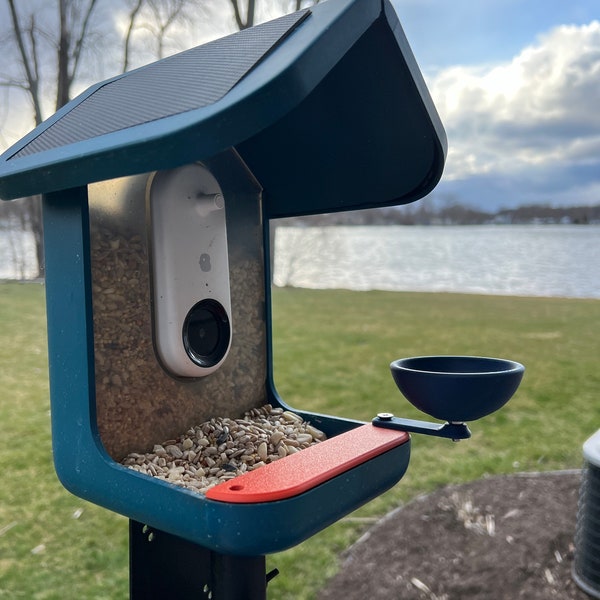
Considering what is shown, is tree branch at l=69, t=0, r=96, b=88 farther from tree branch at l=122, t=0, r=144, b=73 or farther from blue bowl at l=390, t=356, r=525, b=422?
blue bowl at l=390, t=356, r=525, b=422

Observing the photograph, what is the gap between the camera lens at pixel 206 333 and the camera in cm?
124

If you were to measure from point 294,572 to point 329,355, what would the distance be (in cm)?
293

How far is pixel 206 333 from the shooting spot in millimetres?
1280

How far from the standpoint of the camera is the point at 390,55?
109cm

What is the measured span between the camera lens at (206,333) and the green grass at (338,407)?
1.24 m

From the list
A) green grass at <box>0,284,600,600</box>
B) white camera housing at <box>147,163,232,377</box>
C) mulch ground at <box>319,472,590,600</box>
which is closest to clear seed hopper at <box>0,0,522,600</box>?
white camera housing at <box>147,163,232,377</box>

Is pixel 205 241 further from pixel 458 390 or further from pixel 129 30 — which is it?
pixel 129 30

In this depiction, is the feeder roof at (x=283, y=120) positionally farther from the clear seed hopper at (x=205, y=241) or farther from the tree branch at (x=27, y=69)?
the tree branch at (x=27, y=69)

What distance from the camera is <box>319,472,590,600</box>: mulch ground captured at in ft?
7.00

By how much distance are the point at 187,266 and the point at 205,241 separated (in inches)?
2.6


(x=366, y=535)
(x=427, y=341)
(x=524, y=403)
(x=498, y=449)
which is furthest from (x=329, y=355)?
(x=366, y=535)

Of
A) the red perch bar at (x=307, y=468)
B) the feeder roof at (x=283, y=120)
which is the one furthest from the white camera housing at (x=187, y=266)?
the red perch bar at (x=307, y=468)

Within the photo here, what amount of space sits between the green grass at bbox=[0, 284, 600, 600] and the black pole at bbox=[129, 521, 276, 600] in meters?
1.04

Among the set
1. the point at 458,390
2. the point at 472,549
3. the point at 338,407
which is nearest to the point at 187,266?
the point at 458,390
